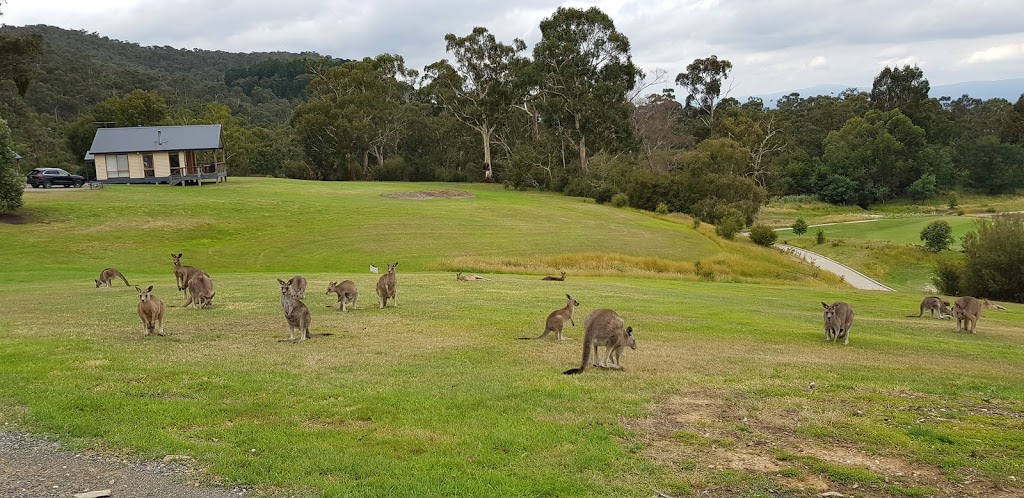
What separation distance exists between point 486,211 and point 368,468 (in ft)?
178

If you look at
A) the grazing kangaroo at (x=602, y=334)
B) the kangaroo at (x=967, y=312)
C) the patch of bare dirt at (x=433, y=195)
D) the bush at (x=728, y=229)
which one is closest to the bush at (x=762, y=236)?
the bush at (x=728, y=229)

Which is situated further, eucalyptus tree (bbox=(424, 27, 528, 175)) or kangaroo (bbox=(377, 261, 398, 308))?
eucalyptus tree (bbox=(424, 27, 528, 175))

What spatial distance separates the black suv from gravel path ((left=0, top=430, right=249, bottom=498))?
6718 centimetres

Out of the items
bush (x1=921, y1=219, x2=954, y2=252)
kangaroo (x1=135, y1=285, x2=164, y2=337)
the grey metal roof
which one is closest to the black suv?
the grey metal roof

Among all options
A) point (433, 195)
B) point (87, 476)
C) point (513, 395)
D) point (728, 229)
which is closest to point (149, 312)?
point (87, 476)

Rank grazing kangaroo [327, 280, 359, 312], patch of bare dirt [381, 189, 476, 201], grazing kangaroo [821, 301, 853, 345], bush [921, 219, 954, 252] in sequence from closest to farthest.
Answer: grazing kangaroo [821, 301, 853, 345], grazing kangaroo [327, 280, 359, 312], bush [921, 219, 954, 252], patch of bare dirt [381, 189, 476, 201]

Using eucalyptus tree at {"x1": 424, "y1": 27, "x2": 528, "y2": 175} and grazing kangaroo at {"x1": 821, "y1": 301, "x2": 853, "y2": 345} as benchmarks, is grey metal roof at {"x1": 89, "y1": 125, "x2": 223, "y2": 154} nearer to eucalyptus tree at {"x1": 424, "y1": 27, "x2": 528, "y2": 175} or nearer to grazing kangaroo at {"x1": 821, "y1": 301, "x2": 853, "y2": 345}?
eucalyptus tree at {"x1": 424, "y1": 27, "x2": 528, "y2": 175}

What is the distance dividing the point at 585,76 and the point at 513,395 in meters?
79.2

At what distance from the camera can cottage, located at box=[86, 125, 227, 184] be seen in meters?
68.6

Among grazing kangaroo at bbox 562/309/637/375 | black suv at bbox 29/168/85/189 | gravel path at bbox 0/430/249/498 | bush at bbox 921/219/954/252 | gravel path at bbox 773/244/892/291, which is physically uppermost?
black suv at bbox 29/168/85/189

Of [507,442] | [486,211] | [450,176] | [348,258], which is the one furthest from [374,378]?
[450,176]

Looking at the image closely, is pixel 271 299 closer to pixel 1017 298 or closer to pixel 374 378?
pixel 374 378

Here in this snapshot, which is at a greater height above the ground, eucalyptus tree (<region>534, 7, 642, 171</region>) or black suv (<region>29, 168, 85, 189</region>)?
eucalyptus tree (<region>534, 7, 642, 171</region>)

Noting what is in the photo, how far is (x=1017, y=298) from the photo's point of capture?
40.5m
